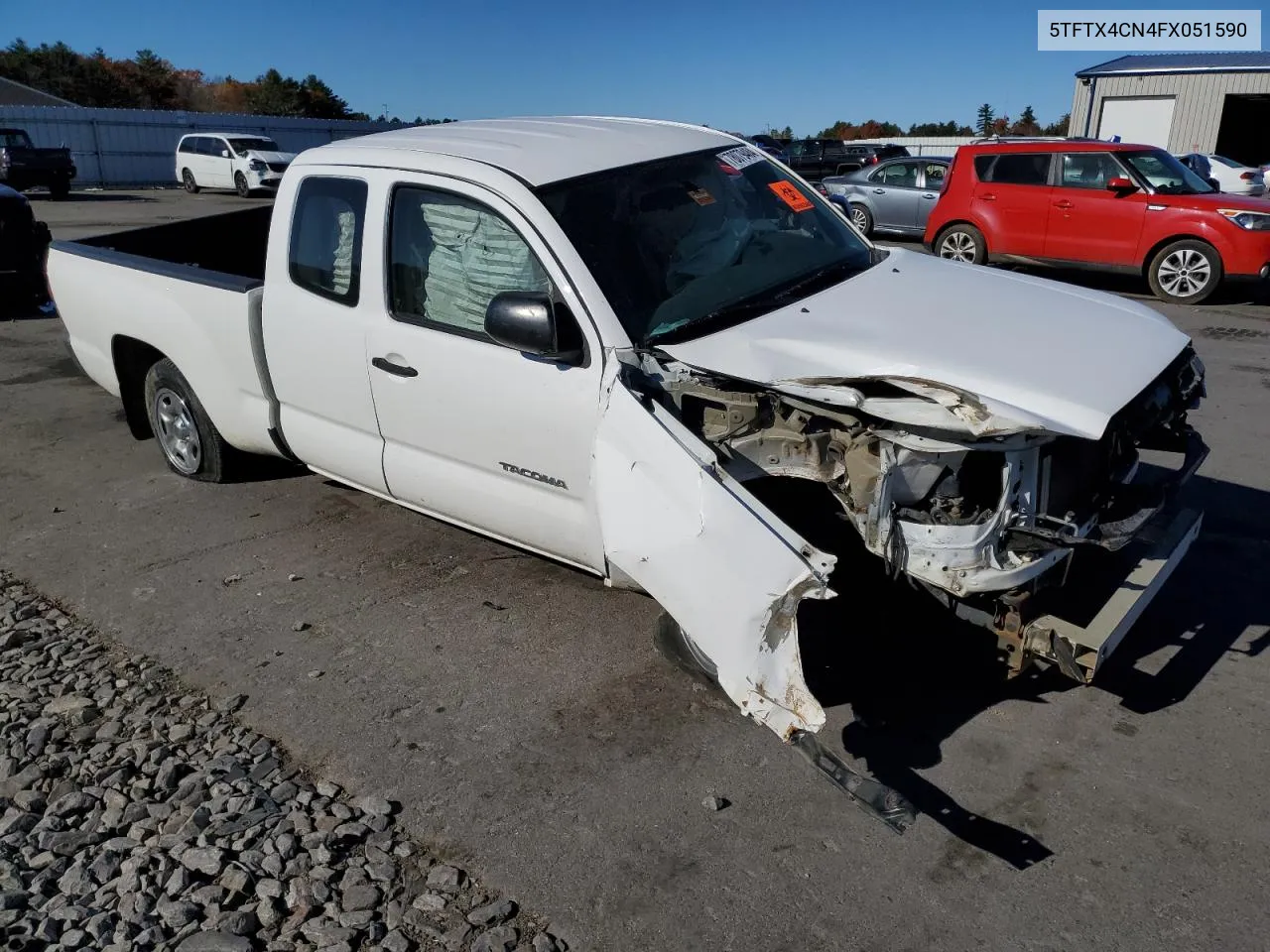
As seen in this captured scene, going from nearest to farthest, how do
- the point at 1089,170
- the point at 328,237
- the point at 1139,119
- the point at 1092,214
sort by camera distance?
the point at 328,237 < the point at 1092,214 < the point at 1089,170 < the point at 1139,119

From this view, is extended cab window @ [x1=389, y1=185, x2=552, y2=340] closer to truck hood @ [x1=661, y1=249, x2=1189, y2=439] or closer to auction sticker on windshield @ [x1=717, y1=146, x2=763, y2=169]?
truck hood @ [x1=661, y1=249, x2=1189, y2=439]

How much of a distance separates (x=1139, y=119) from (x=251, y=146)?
25854 millimetres

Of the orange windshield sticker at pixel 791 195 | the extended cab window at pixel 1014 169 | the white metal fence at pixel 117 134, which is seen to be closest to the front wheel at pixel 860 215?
the extended cab window at pixel 1014 169

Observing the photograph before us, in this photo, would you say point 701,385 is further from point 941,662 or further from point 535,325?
point 941,662

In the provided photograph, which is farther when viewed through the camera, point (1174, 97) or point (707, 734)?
point (1174, 97)

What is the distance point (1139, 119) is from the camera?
98.3 ft

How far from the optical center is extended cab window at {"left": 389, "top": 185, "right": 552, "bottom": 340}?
3945mm

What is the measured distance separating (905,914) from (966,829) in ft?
1.46

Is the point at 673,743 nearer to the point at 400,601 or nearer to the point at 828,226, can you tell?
the point at 400,601

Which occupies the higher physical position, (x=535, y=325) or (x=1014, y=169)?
(x=1014, y=169)

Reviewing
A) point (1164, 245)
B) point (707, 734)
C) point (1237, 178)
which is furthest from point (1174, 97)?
point (707, 734)

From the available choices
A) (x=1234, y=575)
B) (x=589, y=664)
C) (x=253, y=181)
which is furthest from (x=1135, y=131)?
(x=589, y=664)

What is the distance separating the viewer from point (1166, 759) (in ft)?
11.1

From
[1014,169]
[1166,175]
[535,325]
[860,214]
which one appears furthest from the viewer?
[860,214]
